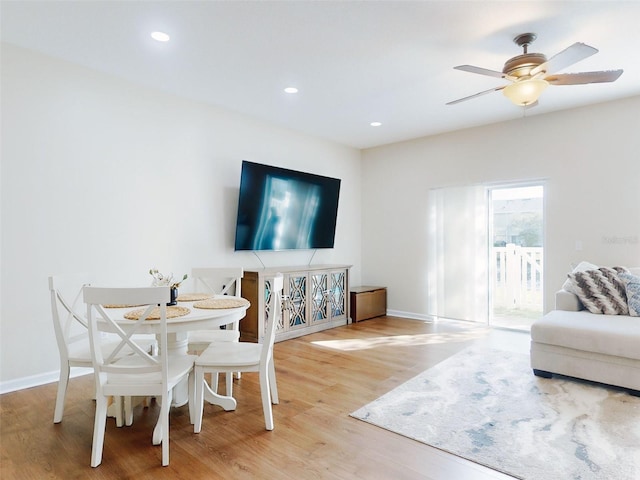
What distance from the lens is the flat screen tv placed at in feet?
14.1

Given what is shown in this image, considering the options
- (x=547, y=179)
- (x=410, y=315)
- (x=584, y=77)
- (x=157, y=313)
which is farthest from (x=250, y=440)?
(x=547, y=179)

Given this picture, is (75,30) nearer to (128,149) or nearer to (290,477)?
(128,149)

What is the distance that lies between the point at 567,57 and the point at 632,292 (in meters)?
2.19

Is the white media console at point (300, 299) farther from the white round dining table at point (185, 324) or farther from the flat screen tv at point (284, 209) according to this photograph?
the white round dining table at point (185, 324)

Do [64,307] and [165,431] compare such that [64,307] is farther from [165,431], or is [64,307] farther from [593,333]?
[593,333]

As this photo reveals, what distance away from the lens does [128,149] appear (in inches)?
139

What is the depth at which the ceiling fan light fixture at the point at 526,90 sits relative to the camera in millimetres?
2660

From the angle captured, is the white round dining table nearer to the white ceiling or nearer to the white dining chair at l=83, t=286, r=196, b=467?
the white dining chair at l=83, t=286, r=196, b=467

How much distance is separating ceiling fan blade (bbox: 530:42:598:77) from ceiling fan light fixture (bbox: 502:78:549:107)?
9cm

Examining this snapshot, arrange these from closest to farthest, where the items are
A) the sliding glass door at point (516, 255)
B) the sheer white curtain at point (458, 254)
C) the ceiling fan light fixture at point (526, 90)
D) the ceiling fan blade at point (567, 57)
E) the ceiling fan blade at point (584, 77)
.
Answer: the ceiling fan blade at point (567, 57)
the ceiling fan blade at point (584, 77)
the ceiling fan light fixture at point (526, 90)
the sliding glass door at point (516, 255)
the sheer white curtain at point (458, 254)

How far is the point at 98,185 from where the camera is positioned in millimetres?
3348

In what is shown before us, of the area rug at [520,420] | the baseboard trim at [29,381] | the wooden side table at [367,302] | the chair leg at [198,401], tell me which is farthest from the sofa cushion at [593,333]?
the baseboard trim at [29,381]

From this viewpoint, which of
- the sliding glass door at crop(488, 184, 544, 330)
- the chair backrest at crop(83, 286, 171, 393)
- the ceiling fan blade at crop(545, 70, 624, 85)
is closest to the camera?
the chair backrest at crop(83, 286, 171, 393)

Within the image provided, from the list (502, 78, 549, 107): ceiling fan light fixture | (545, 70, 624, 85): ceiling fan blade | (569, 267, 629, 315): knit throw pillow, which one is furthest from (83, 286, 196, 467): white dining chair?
(569, 267, 629, 315): knit throw pillow
